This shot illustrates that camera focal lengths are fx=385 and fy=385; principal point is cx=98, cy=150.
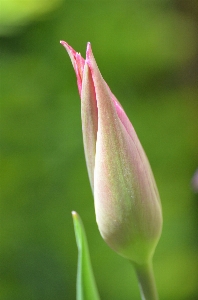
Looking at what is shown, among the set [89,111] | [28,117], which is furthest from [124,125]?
[28,117]

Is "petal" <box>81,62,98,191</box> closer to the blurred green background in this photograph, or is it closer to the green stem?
the green stem

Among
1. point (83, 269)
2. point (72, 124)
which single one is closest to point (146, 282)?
point (83, 269)

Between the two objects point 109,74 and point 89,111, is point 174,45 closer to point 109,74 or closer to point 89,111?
point 109,74

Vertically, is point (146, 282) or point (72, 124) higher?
point (72, 124)

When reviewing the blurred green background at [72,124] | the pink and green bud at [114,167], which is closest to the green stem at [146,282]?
the pink and green bud at [114,167]

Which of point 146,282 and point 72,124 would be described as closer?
point 146,282

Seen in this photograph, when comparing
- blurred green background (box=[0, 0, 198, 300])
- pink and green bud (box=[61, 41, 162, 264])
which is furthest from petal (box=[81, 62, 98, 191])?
blurred green background (box=[0, 0, 198, 300])

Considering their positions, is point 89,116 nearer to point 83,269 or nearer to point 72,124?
point 83,269
